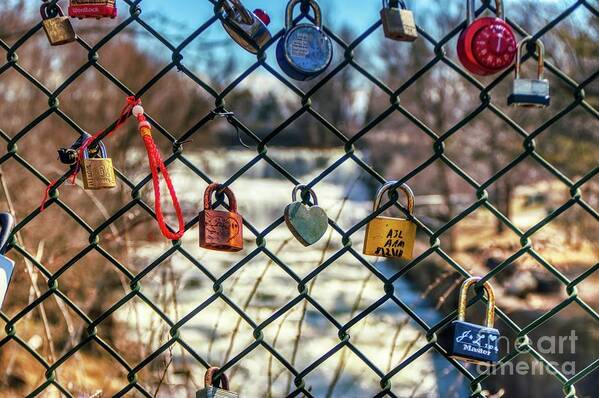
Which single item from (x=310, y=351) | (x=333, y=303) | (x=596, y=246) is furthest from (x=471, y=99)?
(x=310, y=351)

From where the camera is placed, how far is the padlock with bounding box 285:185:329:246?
69.8 inches

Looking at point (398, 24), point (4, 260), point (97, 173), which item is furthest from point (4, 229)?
point (398, 24)

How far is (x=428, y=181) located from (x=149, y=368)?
89.4 ft

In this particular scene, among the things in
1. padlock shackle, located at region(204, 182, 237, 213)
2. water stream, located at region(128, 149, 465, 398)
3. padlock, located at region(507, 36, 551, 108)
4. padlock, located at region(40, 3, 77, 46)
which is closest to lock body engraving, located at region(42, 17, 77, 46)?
padlock, located at region(40, 3, 77, 46)

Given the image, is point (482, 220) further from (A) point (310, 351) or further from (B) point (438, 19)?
(A) point (310, 351)

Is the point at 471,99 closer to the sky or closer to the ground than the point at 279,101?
closer to the ground

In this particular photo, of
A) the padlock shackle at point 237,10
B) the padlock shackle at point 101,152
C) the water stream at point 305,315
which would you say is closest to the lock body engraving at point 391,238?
the padlock shackle at point 237,10

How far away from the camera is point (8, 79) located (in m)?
13.0

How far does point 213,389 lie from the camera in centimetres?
177

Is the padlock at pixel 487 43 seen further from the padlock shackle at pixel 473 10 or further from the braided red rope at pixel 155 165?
the braided red rope at pixel 155 165

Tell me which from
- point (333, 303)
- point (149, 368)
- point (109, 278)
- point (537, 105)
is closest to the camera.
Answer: point (537, 105)

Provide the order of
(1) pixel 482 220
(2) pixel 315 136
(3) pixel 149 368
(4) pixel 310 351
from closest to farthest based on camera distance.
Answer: (3) pixel 149 368
(4) pixel 310 351
(1) pixel 482 220
(2) pixel 315 136

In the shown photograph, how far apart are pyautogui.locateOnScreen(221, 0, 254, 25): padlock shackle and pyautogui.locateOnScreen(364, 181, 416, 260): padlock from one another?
449 mm

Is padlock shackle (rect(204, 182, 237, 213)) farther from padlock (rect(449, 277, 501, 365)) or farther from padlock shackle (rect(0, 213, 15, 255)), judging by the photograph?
padlock (rect(449, 277, 501, 365))
